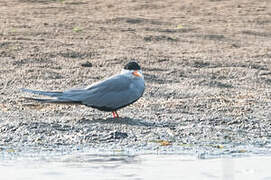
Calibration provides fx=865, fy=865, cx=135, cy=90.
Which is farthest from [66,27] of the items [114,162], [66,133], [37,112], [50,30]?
[114,162]

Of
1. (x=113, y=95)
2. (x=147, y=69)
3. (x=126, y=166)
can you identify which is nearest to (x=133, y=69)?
(x=113, y=95)

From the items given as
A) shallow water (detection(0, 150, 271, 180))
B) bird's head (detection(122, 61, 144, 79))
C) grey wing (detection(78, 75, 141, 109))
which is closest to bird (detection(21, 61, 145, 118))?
grey wing (detection(78, 75, 141, 109))

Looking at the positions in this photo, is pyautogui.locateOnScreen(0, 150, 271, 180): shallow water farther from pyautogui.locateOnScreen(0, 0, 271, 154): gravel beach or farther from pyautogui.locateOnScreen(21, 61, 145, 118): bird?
pyautogui.locateOnScreen(21, 61, 145, 118): bird

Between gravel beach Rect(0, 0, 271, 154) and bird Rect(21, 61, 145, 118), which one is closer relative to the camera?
gravel beach Rect(0, 0, 271, 154)

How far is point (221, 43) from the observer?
13523 mm

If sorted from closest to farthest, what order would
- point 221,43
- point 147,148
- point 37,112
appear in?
point 147,148 < point 37,112 < point 221,43

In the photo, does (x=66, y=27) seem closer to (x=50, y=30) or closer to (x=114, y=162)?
(x=50, y=30)

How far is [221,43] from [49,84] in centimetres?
406

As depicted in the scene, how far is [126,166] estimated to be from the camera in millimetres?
7098

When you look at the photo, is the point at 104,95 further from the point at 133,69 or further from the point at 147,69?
the point at 147,69

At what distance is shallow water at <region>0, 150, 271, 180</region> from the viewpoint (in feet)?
22.4

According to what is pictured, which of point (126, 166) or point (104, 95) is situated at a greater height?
point (104, 95)

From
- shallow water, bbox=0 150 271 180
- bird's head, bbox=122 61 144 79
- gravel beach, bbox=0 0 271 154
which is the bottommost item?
shallow water, bbox=0 150 271 180

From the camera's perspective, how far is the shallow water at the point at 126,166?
6.82 m
